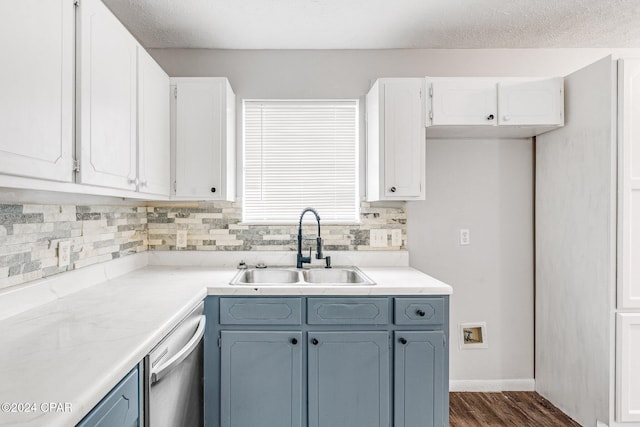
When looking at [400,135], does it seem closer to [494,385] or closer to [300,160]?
[300,160]

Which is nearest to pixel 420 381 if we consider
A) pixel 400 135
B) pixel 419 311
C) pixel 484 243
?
pixel 419 311

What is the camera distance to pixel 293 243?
2.58 m

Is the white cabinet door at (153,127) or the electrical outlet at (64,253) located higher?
the white cabinet door at (153,127)

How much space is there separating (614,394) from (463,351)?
848 millimetres

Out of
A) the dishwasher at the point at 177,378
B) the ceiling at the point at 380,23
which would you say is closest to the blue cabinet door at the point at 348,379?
the dishwasher at the point at 177,378

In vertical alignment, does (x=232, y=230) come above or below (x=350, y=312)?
above

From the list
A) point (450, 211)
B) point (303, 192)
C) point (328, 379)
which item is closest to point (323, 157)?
point (303, 192)

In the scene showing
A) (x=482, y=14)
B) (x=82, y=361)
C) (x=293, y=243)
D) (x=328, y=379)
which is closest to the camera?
(x=82, y=361)

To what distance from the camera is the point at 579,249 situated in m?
2.18

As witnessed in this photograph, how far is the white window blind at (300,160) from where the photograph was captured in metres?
2.63

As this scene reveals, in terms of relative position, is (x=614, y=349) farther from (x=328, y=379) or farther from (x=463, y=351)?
(x=328, y=379)

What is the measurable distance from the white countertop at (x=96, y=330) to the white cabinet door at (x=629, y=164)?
962 mm

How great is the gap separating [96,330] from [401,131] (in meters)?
1.82

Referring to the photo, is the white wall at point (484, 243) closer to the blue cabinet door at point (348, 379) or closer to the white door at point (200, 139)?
the blue cabinet door at point (348, 379)
